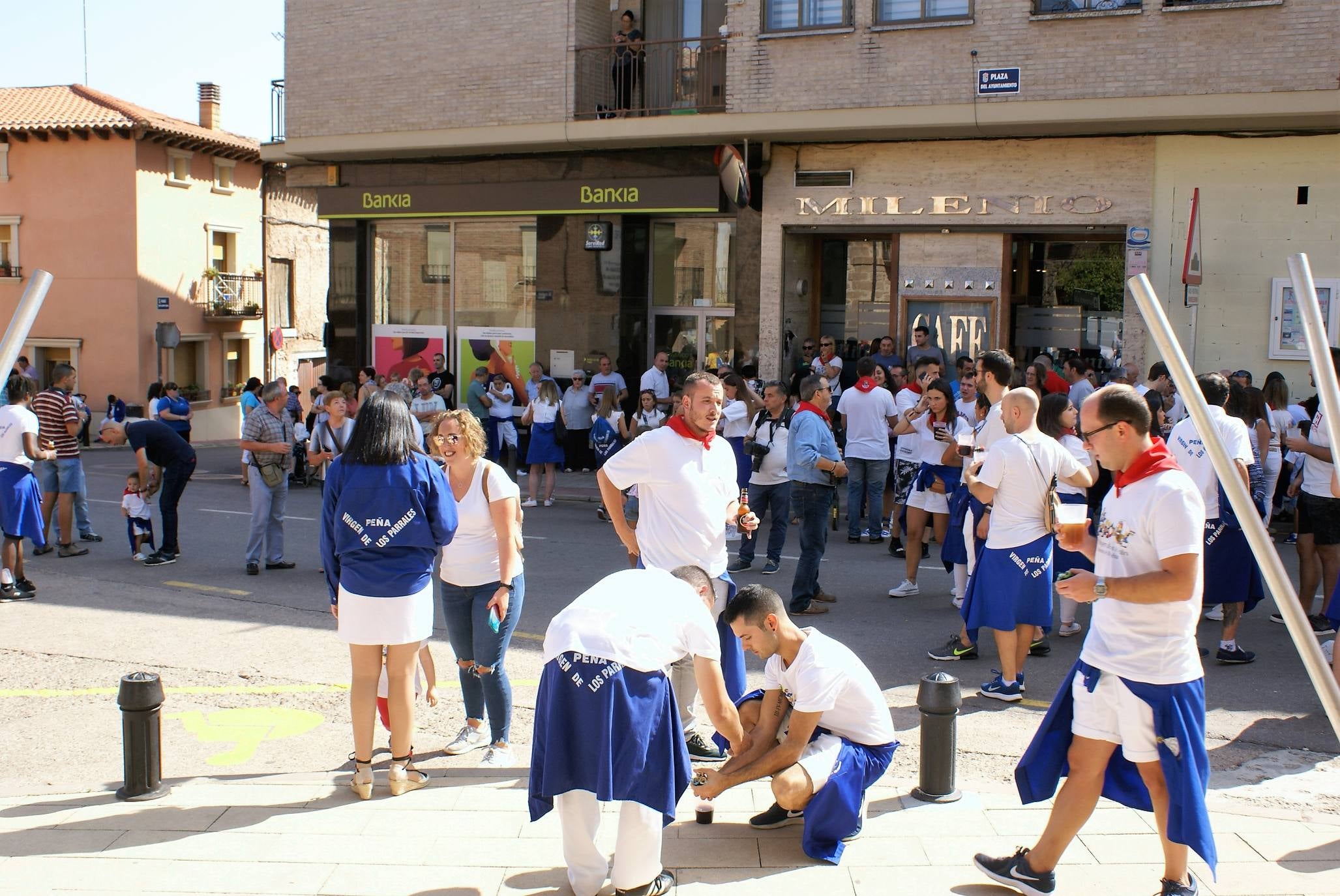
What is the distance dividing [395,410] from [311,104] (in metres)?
17.3

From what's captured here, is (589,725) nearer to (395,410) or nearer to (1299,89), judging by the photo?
(395,410)

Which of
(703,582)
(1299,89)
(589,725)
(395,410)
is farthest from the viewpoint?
(1299,89)

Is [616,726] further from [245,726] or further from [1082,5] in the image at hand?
[1082,5]

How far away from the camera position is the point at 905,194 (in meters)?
16.9

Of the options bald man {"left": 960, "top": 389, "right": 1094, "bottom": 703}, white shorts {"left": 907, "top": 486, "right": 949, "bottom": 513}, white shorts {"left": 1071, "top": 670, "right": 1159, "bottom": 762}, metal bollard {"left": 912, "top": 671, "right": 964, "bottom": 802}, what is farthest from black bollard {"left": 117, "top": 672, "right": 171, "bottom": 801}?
white shorts {"left": 907, "top": 486, "right": 949, "bottom": 513}

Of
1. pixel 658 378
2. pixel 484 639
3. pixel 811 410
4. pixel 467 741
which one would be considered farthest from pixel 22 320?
pixel 658 378

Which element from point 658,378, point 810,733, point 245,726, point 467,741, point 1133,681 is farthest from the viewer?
point 658,378

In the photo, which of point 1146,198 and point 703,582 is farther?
point 1146,198

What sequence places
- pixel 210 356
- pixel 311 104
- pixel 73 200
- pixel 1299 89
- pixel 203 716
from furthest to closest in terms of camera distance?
pixel 210 356, pixel 73 200, pixel 311 104, pixel 1299 89, pixel 203 716

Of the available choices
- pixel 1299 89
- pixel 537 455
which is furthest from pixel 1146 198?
pixel 537 455

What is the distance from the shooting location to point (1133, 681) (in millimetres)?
4184

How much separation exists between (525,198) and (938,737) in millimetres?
15612

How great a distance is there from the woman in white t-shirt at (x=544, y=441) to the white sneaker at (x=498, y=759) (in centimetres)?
931

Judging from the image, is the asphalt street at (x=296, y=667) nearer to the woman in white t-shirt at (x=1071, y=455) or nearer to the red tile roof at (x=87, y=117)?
the woman in white t-shirt at (x=1071, y=455)
